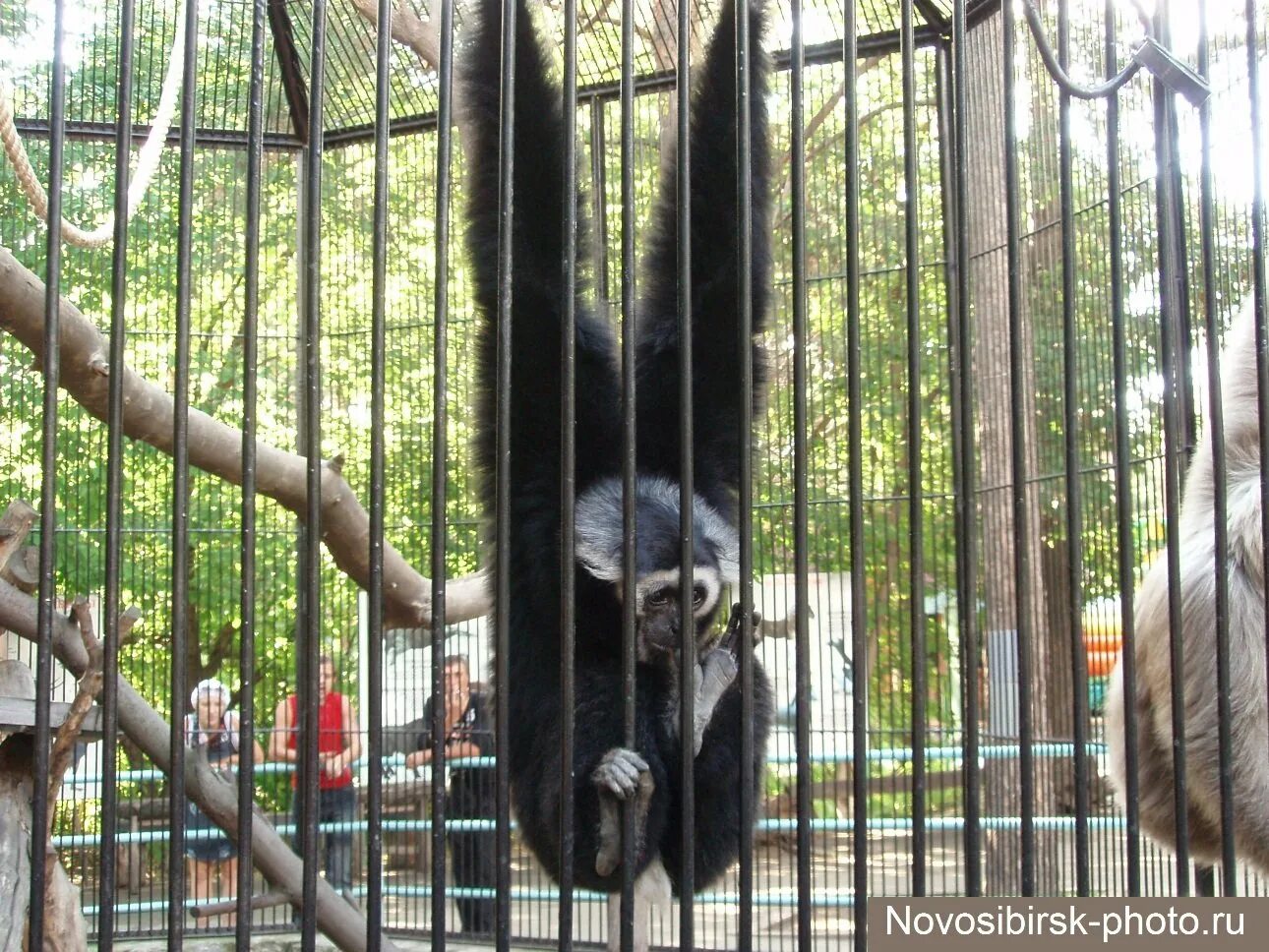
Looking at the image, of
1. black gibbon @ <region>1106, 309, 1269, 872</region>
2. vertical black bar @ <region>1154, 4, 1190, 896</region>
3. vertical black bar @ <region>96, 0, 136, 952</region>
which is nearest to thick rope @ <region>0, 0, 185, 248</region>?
vertical black bar @ <region>96, 0, 136, 952</region>

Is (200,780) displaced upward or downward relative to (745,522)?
downward

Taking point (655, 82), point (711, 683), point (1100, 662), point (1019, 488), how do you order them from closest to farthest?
point (1019, 488) < point (711, 683) < point (655, 82) < point (1100, 662)

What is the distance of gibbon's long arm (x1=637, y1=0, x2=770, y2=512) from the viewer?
333 centimetres

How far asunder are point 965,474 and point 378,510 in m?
1.03

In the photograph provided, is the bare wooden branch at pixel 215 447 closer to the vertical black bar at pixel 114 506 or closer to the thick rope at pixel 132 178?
the thick rope at pixel 132 178

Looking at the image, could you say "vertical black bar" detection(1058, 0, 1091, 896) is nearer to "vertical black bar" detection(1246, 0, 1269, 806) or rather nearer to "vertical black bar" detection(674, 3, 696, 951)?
"vertical black bar" detection(1246, 0, 1269, 806)

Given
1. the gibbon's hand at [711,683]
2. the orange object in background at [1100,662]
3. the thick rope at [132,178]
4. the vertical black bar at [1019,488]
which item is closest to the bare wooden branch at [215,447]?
the thick rope at [132,178]

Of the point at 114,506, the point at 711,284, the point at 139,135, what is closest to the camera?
the point at 114,506

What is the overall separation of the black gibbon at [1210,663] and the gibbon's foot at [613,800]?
125cm

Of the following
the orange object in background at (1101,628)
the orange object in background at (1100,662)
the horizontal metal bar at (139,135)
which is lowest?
the orange object in background at (1100,662)

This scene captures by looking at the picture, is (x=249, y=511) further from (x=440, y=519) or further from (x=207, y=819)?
(x=207, y=819)

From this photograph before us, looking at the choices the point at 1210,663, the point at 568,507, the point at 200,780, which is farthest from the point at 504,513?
the point at 200,780

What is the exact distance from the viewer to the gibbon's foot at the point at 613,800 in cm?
264

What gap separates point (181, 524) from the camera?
1.91 metres
